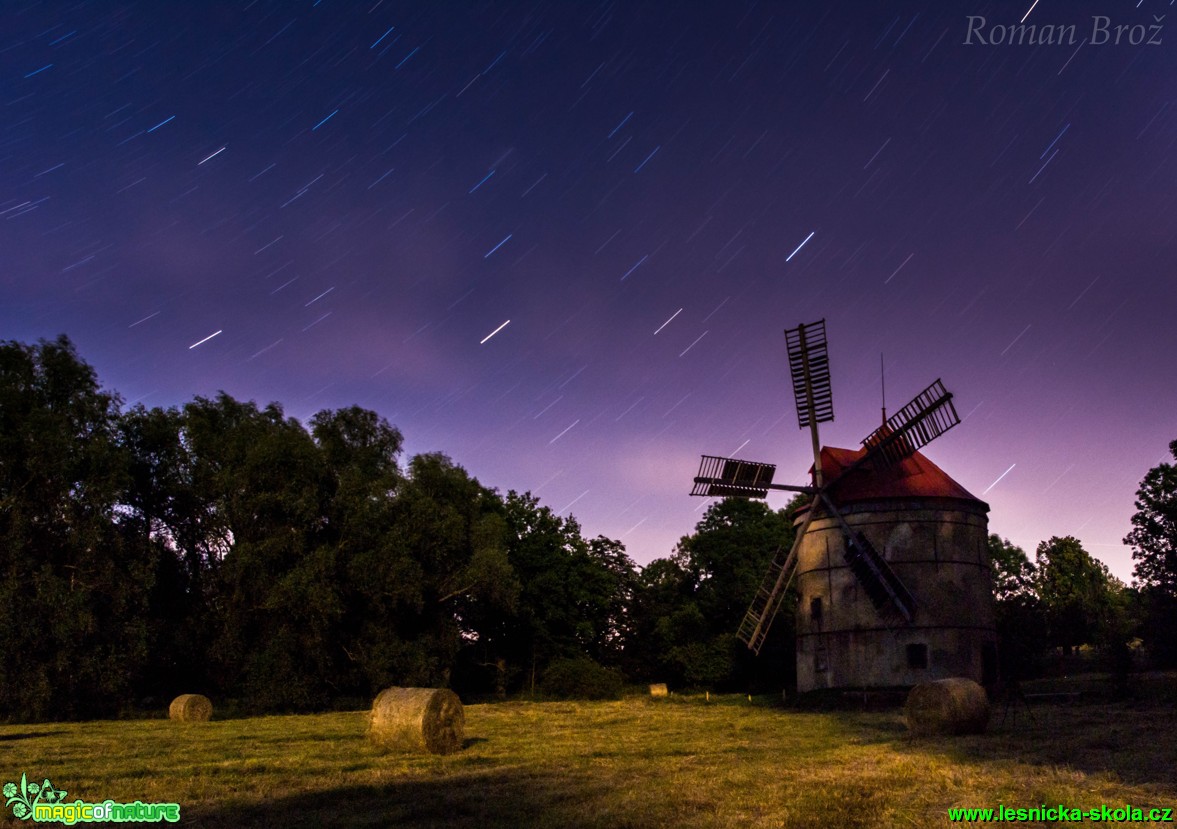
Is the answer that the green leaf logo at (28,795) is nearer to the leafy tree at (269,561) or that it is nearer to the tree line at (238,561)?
the tree line at (238,561)

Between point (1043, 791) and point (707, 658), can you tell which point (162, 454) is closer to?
point (707, 658)

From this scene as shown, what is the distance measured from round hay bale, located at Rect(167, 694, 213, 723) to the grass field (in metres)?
6.41

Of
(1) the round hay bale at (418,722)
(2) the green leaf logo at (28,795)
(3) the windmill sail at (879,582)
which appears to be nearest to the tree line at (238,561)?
(3) the windmill sail at (879,582)

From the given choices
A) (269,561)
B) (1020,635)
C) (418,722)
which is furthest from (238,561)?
(1020,635)

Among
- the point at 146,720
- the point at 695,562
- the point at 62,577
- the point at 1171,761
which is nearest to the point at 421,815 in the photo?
the point at 1171,761

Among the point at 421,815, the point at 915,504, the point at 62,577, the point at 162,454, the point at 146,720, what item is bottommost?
the point at 146,720

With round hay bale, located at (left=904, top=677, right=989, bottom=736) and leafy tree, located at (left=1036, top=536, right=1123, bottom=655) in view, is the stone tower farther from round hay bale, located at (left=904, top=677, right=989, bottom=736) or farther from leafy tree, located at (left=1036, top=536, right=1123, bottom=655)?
leafy tree, located at (left=1036, top=536, right=1123, bottom=655)

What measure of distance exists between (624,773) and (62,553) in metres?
31.1

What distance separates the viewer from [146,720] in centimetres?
3284

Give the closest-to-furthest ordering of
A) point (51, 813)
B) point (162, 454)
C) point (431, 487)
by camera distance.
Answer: point (51, 813), point (162, 454), point (431, 487)

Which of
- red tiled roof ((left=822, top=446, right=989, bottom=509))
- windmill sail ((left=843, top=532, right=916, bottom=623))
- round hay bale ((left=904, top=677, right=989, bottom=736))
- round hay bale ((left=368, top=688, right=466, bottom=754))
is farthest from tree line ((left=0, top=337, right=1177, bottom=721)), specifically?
round hay bale ((left=904, top=677, right=989, bottom=736))

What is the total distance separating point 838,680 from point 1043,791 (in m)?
24.5

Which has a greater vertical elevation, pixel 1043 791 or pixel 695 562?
pixel 695 562

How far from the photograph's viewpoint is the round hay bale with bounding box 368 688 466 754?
1872 centimetres
